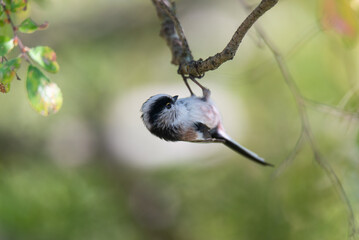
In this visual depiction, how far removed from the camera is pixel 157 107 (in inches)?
123

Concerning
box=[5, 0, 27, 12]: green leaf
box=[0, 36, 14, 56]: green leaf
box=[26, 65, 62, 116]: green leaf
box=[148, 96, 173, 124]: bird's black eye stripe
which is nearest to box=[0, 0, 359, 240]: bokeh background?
box=[148, 96, 173, 124]: bird's black eye stripe

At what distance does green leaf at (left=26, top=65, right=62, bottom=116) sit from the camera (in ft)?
5.90

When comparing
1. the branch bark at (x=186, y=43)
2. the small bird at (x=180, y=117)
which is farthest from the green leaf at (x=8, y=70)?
Result: the small bird at (x=180, y=117)

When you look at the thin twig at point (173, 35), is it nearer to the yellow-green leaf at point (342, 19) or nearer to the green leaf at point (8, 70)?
the green leaf at point (8, 70)

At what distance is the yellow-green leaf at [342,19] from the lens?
268cm

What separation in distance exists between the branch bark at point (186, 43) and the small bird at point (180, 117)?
0.57 m

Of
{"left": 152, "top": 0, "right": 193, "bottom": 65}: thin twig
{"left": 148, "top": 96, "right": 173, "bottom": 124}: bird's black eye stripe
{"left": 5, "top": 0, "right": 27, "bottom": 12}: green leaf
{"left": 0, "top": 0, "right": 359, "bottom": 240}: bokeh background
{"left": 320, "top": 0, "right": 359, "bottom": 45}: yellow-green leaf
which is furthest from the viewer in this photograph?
{"left": 0, "top": 0, "right": 359, "bottom": 240}: bokeh background

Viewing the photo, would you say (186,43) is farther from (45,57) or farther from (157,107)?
(157,107)

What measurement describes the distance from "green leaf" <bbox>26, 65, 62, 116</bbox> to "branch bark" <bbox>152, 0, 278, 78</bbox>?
2.27 ft

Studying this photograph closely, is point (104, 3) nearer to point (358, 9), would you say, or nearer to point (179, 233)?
point (179, 233)

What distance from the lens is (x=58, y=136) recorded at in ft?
18.1

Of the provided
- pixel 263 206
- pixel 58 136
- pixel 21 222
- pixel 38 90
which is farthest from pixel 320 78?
pixel 38 90

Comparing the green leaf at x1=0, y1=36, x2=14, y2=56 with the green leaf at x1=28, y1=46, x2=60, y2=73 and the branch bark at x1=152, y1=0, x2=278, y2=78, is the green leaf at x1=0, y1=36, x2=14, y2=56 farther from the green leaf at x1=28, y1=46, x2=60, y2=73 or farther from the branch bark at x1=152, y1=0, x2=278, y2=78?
the branch bark at x1=152, y1=0, x2=278, y2=78

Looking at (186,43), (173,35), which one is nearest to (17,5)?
(186,43)
